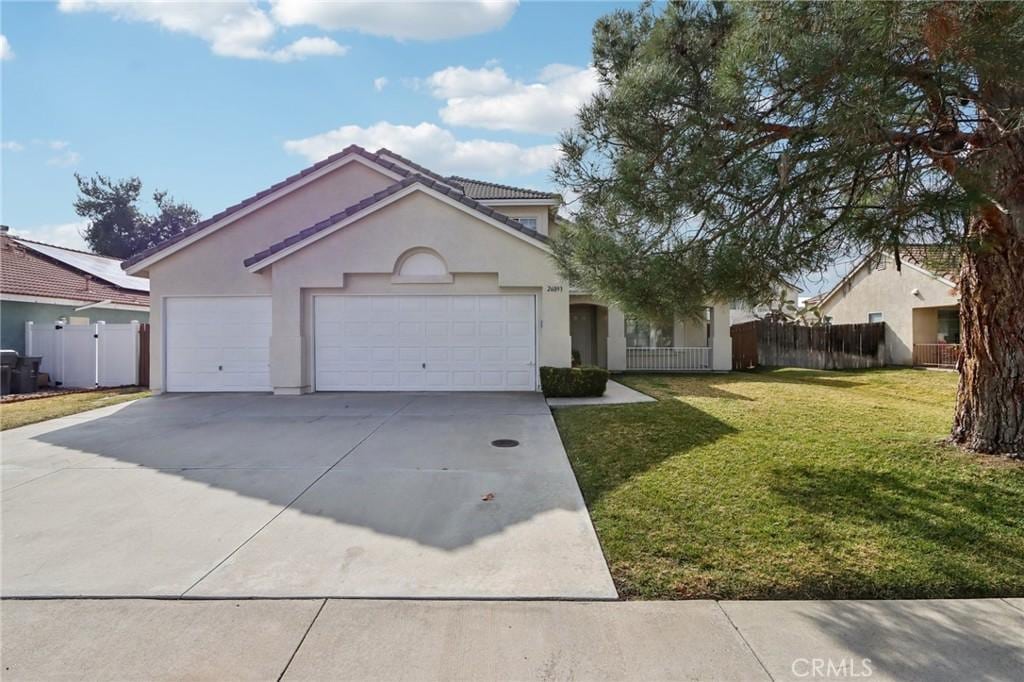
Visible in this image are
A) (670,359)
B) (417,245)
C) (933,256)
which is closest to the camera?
(933,256)

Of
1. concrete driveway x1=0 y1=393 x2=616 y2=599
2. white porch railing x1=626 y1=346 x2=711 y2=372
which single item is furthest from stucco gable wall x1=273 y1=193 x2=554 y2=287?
white porch railing x1=626 y1=346 x2=711 y2=372

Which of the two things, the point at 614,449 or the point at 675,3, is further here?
the point at 614,449

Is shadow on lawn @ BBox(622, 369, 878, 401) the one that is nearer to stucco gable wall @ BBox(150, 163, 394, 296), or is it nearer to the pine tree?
the pine tree

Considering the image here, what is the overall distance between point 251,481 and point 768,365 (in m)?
20.1

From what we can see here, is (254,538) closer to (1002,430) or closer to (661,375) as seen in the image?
(1002,430)

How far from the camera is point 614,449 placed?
7.02 metres

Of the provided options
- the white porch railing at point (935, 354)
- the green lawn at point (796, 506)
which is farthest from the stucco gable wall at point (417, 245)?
the white porch railing at point (935, 354)

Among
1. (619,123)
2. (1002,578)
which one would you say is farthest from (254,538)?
(1002,578)

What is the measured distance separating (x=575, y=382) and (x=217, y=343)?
9084mm

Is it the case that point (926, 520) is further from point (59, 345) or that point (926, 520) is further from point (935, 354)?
point (59, 345)

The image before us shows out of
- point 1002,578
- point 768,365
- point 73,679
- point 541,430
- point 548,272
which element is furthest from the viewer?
point 768,365

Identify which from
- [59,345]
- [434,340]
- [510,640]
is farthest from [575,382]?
[59,345]

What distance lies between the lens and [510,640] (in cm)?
312

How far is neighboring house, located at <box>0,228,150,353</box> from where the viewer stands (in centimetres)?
1638
